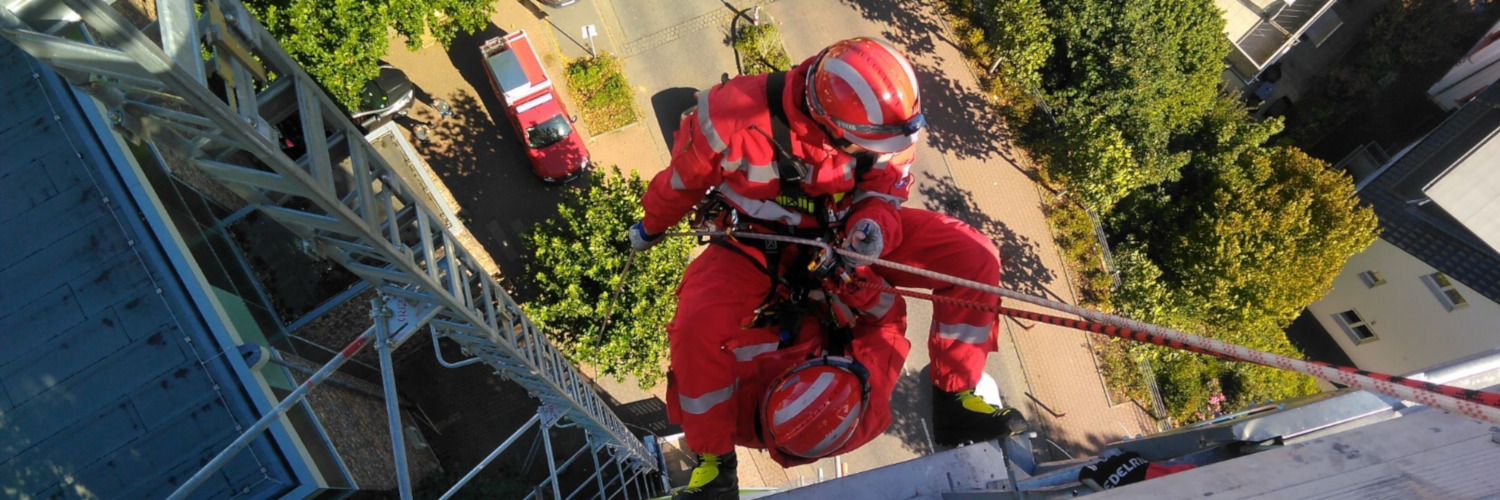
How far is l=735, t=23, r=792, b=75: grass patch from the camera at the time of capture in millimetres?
16609

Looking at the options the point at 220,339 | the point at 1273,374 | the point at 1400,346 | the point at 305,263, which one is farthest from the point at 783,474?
the point at 1400,346

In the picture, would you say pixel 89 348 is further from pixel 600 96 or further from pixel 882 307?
pixel 600 96

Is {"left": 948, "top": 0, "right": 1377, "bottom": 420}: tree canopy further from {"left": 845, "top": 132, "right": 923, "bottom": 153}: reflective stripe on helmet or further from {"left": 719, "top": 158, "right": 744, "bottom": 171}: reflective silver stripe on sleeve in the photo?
{"left": 719, "top": 158, "right": 744, "bottom": 171}: reflective silver stripe on sleeve

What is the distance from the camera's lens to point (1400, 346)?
747 inches

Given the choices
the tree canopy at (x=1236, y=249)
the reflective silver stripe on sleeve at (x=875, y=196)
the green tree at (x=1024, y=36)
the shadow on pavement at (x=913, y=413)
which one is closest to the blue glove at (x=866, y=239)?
the reflective silver stripe on sleeve at (x=875, y=196)

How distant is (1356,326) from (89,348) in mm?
26250

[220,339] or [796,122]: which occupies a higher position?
[220,339]

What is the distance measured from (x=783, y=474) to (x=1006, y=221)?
7.41 m

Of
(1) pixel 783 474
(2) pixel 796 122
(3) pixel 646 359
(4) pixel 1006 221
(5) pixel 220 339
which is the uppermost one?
(5) pixel 220 339

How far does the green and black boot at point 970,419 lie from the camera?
7.05 meters

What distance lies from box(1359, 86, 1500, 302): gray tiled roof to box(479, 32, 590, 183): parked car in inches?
752

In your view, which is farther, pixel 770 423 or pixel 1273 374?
pixel 1273 374

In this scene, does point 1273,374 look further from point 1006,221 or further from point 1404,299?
point 1006,221

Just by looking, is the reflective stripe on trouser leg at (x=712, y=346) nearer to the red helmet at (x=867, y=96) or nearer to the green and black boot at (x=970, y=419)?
the red helmet at (x=867, y=96)
